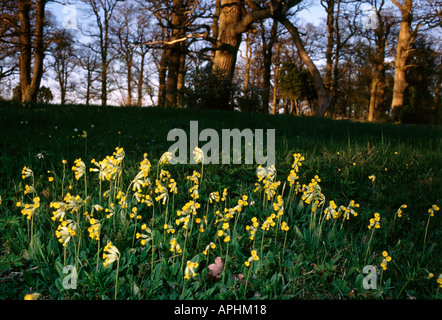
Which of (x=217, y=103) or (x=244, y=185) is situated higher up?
(x=217, y=103)

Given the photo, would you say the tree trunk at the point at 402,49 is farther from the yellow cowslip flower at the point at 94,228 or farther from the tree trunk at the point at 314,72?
the yellow cowslip flower at the point at 94,228

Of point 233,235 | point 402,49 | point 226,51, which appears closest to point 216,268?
point 233,235

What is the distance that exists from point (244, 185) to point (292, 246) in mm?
1084

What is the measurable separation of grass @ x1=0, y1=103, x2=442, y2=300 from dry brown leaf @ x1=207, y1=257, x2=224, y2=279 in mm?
32

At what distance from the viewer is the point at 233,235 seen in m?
2.13

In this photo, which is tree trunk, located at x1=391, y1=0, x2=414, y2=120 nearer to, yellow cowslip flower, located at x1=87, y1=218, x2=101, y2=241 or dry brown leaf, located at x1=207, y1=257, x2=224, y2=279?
dry brown leaf, located at x1=207, y1=257, x2=224, y2=279

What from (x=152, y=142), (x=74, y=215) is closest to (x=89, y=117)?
(x=152, y=142)

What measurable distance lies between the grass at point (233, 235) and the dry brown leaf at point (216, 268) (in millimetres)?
32

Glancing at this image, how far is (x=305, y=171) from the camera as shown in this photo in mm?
3500

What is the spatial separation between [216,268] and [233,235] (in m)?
0.28

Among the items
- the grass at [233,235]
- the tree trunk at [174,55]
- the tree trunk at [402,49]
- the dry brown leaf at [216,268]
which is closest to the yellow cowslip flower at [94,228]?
the grass at [233,235]

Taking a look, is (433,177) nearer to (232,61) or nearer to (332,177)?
(332,177)

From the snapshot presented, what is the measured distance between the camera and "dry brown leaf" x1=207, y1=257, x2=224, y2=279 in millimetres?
1915
